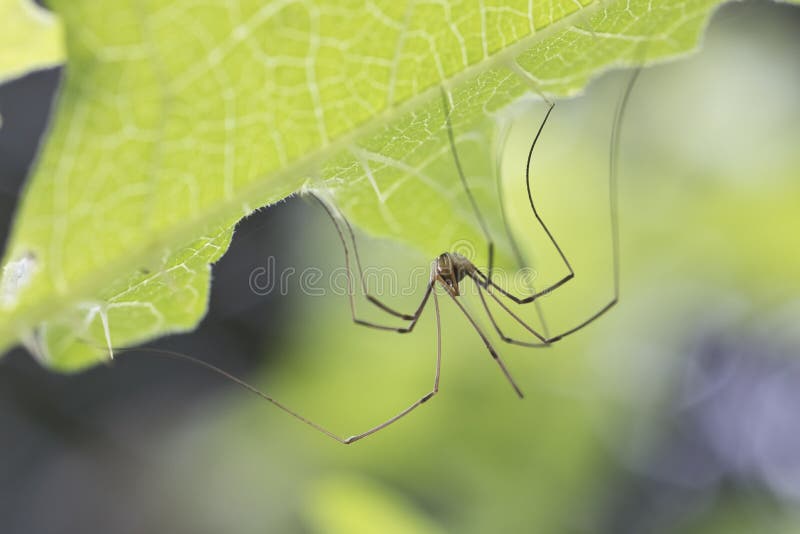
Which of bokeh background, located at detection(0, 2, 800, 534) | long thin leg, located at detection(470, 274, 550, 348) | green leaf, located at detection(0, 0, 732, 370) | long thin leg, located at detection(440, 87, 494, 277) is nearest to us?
green leaf, located at detection(0, 0, 732, 370)

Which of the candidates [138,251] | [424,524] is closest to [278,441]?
[424,524]

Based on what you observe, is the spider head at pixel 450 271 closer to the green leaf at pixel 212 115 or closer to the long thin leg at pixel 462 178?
the long thin leg at pixel 462 178

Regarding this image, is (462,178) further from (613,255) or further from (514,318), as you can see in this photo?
(613,255)

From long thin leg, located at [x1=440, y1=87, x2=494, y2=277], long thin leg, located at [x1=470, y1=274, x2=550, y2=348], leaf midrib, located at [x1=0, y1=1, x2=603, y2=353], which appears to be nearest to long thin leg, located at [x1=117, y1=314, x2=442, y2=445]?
long thin leg, located at [x1=470, y1=274, x2=550, y2=348]

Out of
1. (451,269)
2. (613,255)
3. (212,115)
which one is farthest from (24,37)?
(613,255)

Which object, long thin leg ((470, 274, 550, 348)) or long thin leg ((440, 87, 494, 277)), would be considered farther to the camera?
long thin leg ((470, 274, 550, 348))

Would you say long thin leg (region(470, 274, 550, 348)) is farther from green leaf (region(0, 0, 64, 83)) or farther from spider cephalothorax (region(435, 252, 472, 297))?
green leaf (region(0, 0, 64, 83))

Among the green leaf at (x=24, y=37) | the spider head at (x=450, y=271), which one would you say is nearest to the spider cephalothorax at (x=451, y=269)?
the spider head at (x=450, y=271)

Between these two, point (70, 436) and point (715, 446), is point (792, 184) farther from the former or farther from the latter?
point (70, 436)
